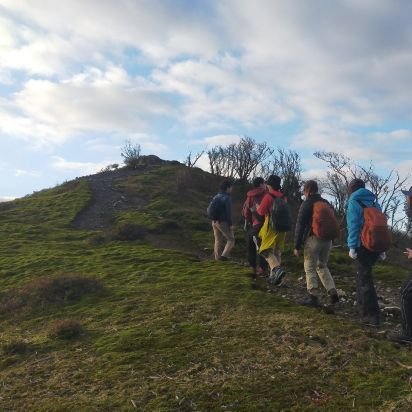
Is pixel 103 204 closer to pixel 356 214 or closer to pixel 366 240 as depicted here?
pixel 356 214

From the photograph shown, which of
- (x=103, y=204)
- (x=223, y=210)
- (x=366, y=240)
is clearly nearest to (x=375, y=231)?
(x=366, y=240)

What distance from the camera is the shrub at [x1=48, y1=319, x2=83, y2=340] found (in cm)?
854

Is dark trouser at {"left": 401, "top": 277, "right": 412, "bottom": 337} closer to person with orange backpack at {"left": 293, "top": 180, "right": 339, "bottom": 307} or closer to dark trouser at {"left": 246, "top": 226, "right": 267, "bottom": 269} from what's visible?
person with orange backpack at {"left": 293, "top": 180, "right": 339, "bottom": 307}

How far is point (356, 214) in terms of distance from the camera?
318 inches

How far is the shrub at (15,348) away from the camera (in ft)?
26.8

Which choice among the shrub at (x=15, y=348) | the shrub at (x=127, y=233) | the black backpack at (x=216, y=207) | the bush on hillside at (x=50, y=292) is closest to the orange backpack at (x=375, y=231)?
the shrub at (x=15, y=348)

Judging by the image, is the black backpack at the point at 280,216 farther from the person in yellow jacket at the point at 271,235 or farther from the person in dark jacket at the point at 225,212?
the person in dark jacket at the point at 225,212

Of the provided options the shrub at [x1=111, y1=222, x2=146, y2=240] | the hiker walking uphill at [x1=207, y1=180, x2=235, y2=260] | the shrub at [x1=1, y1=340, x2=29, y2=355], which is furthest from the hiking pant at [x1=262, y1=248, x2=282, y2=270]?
the shrub at [x1=111, y1=222, x2=146, y2=240]

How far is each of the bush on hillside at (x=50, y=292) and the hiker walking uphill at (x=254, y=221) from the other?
12.5ft

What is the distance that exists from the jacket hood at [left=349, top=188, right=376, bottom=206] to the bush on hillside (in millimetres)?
6251

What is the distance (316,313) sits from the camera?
8.59 meters

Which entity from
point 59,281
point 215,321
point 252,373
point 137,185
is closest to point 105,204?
point 137,185

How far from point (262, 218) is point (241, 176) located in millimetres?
47937

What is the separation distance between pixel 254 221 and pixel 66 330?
5.19m
